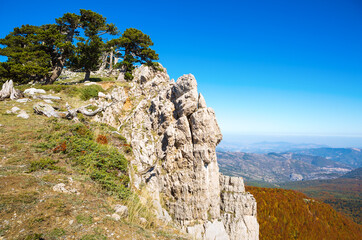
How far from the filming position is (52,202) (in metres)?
6.66

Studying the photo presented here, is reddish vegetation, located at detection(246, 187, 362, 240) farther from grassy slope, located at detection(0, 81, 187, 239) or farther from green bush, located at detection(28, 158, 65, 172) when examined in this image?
green bush, located at detection(28, 158, 65, 172)

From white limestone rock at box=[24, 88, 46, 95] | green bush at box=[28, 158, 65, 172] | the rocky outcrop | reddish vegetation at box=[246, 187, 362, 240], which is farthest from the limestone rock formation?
reddish vegetation at box=[246, 187, 362, 240]

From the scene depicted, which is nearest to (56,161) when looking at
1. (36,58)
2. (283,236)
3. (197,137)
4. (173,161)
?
(173,161)

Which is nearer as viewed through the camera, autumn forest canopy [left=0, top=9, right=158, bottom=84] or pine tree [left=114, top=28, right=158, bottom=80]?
autumn forest canopy [left=0, top=9, right=158, bottom=84]

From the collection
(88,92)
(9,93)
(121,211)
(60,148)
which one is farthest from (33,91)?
(121,211)

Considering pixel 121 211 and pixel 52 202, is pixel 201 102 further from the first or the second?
pixel 52 202

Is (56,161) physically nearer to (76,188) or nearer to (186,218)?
(76,188)

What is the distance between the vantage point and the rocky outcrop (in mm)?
20766

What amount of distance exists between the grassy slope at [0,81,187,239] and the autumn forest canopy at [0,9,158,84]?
2192cm

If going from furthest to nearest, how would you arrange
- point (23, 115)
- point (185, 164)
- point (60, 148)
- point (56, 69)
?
1. point (56, 69)
2. point (185, 164)
3. point (23, 115)
4. point (60, 148)

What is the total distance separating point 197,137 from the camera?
863 inches

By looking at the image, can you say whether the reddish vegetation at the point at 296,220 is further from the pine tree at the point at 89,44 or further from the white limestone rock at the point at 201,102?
the pine tree at the point at 89,44

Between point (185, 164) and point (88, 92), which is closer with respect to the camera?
point (185, 164)

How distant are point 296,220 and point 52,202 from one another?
82613 mm
